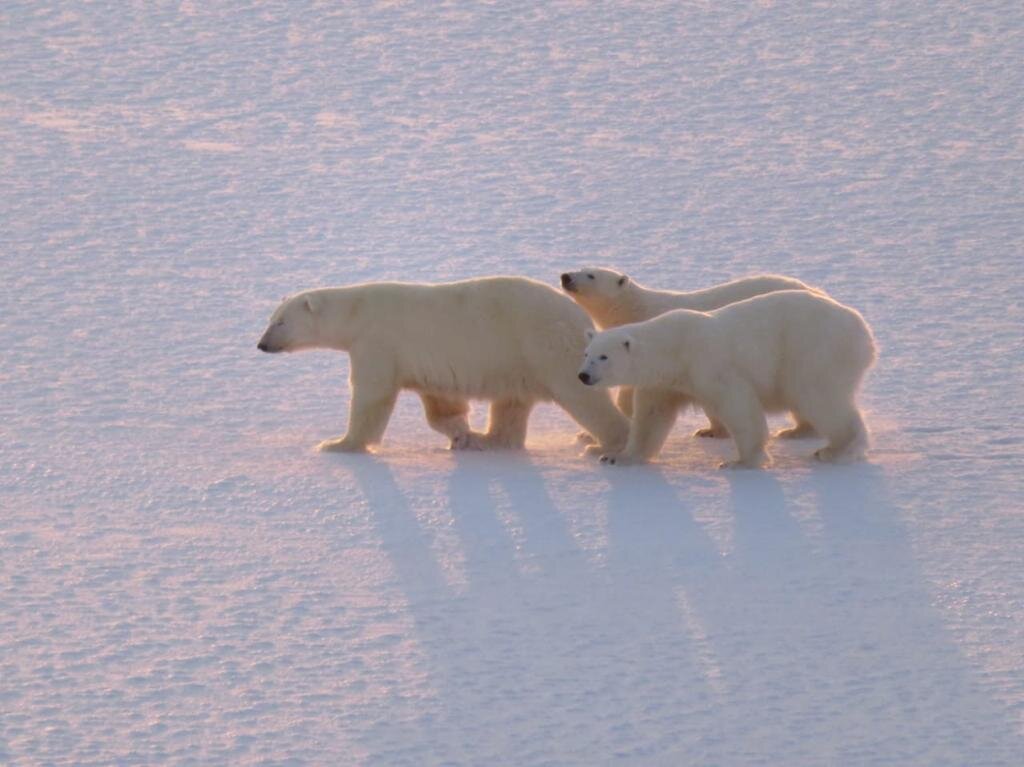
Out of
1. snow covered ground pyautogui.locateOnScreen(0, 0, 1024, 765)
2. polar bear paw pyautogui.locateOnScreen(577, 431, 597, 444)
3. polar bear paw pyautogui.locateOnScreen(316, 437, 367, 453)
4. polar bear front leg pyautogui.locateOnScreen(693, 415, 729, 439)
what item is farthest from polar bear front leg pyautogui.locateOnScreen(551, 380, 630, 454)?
polar bear paw pyautogui.locateOnScreen(316, 437, 367, 453)

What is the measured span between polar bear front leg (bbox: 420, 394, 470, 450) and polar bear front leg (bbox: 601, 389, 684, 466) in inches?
24.8

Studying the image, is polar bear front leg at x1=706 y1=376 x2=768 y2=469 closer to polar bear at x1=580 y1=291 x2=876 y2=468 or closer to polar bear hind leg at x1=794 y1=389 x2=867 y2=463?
polar bear at x1=580 y1=291 x2=876 y2=468

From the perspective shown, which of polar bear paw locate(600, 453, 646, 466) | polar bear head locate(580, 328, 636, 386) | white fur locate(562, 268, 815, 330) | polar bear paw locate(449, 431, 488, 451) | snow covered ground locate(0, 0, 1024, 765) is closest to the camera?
snow covered ground locate(0, 0, 1024, 765)

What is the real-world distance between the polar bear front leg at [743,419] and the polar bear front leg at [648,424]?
22 centimetres

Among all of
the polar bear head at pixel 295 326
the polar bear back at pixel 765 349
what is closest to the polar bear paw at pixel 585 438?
the polar bear back at pixel 765 349

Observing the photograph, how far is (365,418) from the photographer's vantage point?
260 inches

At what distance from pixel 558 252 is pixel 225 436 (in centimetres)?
274

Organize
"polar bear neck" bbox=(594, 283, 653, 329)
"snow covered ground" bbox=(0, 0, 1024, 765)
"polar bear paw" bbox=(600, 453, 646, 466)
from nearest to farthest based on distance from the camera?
"snow covered ground" bbox=(0, 0, 1024, 765) → "polar bear paw" bbox=(600, 453, 646, 466) → "polar bear neck" bbox=(594, 283, 653, 329)

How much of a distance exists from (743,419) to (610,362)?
487 mm

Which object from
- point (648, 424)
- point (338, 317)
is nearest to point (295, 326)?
point (338, 317)

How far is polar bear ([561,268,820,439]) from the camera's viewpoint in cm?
705

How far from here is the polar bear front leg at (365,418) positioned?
6.58 m

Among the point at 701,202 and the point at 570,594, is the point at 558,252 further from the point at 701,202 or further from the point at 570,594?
the point at 570,594

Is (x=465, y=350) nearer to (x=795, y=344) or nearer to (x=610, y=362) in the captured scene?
(x=610, y=362)
